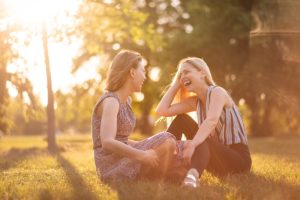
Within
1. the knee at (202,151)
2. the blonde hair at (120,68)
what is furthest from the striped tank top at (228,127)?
the blonde hair at (120,68)

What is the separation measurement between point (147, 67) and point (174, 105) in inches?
1112

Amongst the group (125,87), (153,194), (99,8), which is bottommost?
(153,194)

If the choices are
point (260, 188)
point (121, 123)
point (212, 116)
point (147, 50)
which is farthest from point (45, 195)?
point (147, 50)

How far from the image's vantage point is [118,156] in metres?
7.38

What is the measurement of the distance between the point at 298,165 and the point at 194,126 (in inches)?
131

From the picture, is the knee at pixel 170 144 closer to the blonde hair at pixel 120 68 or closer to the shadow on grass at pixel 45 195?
the blonde hair at pixel 120 68

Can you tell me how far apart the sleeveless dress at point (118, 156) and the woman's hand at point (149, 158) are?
0.80ft

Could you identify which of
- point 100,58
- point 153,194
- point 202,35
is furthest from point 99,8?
point 100,58

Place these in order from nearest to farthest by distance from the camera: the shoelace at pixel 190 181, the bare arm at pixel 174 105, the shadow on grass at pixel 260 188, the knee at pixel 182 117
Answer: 1. the shadow on grass at pixel 260 188
2. the shoelace at pixel 190 181
3. the knee at pixel 182 117
4. the bare arm at pixel 174 105

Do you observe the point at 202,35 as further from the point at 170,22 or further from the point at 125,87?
the point at 125,87

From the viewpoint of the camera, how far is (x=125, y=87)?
7.27 metres

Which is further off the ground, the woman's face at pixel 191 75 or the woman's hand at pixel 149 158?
the woman's face at pixel 191 75

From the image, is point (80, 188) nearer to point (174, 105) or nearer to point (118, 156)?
point (118, 156)

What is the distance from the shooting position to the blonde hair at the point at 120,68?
714 centimetres
